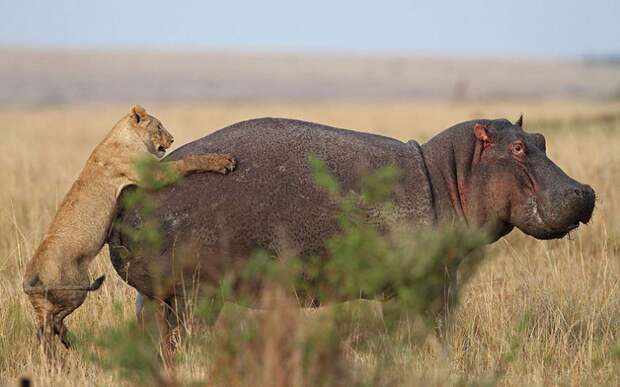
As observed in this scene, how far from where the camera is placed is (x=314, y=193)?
5875 millimetres

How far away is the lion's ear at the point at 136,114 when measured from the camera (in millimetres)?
6383

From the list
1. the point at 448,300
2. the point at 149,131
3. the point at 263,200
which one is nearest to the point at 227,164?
the point at 263,200

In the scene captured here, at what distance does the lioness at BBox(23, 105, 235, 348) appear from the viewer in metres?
5.63

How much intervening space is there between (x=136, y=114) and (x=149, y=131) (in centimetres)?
14

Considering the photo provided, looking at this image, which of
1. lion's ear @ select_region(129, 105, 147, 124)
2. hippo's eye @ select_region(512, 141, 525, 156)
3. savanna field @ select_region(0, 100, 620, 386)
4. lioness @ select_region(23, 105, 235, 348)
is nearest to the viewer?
savanna field @ select_region(0, 100, 620, 386)

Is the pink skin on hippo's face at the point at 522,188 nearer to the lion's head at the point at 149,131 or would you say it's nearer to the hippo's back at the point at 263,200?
the hippo's back at the point at 263,200

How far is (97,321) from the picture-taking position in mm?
6562

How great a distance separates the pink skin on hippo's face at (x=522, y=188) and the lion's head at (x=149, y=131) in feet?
6.43

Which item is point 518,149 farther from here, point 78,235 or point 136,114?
point 78,235

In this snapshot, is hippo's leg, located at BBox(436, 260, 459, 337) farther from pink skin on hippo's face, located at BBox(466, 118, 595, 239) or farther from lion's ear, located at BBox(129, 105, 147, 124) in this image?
lion's ear, located at BBox(129, 105, 147, 124)

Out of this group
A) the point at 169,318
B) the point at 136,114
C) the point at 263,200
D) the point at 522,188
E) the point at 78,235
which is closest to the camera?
the point at 78,235


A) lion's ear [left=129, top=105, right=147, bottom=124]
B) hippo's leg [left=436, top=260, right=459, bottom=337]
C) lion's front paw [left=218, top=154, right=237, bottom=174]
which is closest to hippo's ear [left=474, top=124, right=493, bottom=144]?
hippo's leg [left=436, top=260, right=459, bottom=337]

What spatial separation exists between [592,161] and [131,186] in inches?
324

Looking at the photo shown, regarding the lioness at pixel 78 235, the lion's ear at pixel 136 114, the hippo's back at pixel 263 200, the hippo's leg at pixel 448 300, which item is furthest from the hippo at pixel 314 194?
the lion's ear at pixel 136 114
